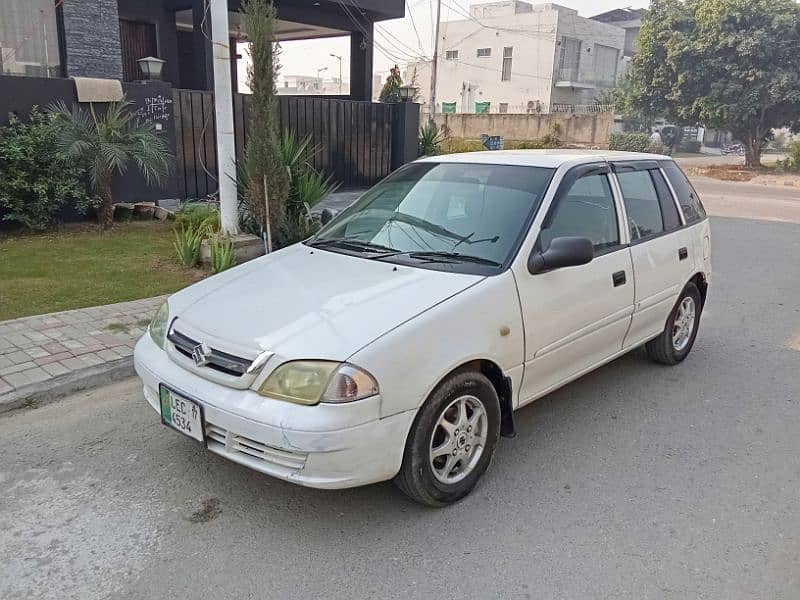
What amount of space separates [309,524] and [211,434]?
24.6 inches

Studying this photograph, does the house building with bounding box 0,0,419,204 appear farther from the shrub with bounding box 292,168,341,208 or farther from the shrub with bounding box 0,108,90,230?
the shrub with bounding box 292,168,341,208

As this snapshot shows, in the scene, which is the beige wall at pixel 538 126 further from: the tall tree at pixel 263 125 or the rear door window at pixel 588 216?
the rear door window at pixel 588 216

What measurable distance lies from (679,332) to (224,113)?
17.3 feet

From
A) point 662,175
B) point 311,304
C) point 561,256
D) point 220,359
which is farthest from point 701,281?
point 220,359

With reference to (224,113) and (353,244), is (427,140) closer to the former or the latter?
(224,113)

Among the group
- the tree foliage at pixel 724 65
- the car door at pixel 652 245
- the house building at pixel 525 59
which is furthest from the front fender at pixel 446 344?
the house building at pixel 525 59

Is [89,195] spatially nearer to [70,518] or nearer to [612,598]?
[70,518]

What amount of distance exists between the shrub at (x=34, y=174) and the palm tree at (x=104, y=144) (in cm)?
17

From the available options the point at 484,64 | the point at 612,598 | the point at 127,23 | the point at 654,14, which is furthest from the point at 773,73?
the point at 484,64

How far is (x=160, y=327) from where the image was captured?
3.52 m

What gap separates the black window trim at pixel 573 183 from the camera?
374cm

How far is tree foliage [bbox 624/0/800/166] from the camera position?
23984 millimetres

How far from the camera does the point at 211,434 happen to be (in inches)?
118

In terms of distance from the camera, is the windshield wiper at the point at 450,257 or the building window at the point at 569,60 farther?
the building window at the point at 569,60
